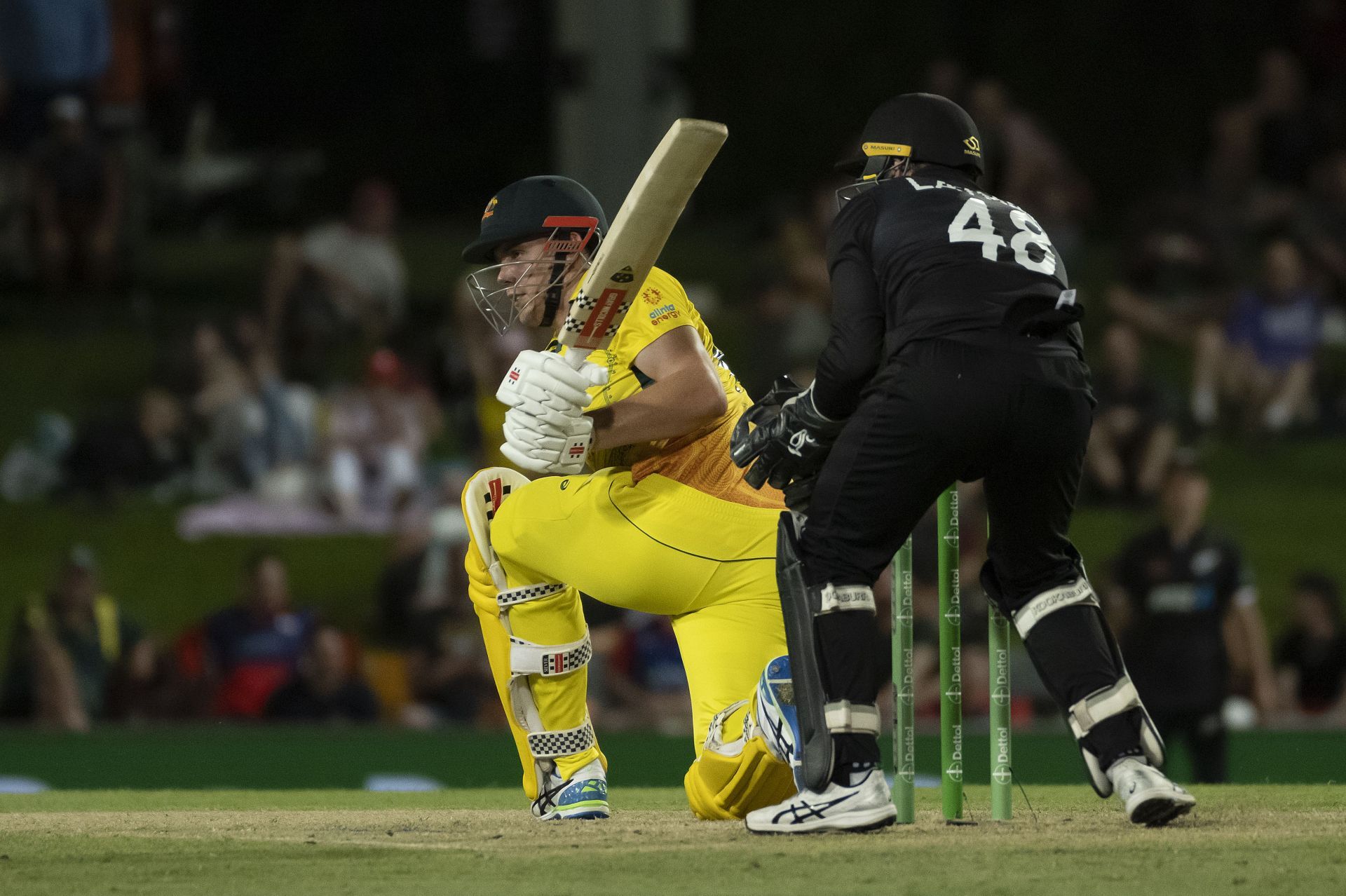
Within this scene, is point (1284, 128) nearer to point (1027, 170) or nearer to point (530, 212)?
point (1027, 170)

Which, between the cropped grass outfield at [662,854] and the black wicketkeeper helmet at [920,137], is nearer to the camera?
the cropped grass outfield at [662,854]

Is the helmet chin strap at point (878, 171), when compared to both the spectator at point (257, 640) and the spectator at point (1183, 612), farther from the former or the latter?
the spectator at point (257, 640)

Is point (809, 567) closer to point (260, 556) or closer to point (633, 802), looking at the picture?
point (633, 802)

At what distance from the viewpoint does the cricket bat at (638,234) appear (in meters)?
5.12

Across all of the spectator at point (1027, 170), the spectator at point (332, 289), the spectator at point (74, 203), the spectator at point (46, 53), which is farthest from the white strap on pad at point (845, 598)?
the spectator at point (46, 53)

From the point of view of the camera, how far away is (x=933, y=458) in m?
4.57

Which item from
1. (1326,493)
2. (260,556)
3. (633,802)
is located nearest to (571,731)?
(633,802)

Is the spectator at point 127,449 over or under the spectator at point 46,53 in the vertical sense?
under

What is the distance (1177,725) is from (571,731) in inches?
179

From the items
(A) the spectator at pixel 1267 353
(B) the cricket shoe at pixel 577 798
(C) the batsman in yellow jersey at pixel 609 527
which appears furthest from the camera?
(A) the spectator at pixel 1267 353

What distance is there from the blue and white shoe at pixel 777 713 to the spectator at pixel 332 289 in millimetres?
8562

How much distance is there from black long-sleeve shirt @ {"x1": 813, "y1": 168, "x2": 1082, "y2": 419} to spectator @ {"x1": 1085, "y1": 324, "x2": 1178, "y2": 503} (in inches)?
285

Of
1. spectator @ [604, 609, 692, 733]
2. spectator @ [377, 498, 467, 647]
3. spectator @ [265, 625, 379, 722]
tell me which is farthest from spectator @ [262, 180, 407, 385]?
spectator @ [604, 609, 692, 733]

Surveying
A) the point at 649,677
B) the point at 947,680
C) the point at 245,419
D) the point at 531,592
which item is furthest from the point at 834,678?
the point at 245,419
